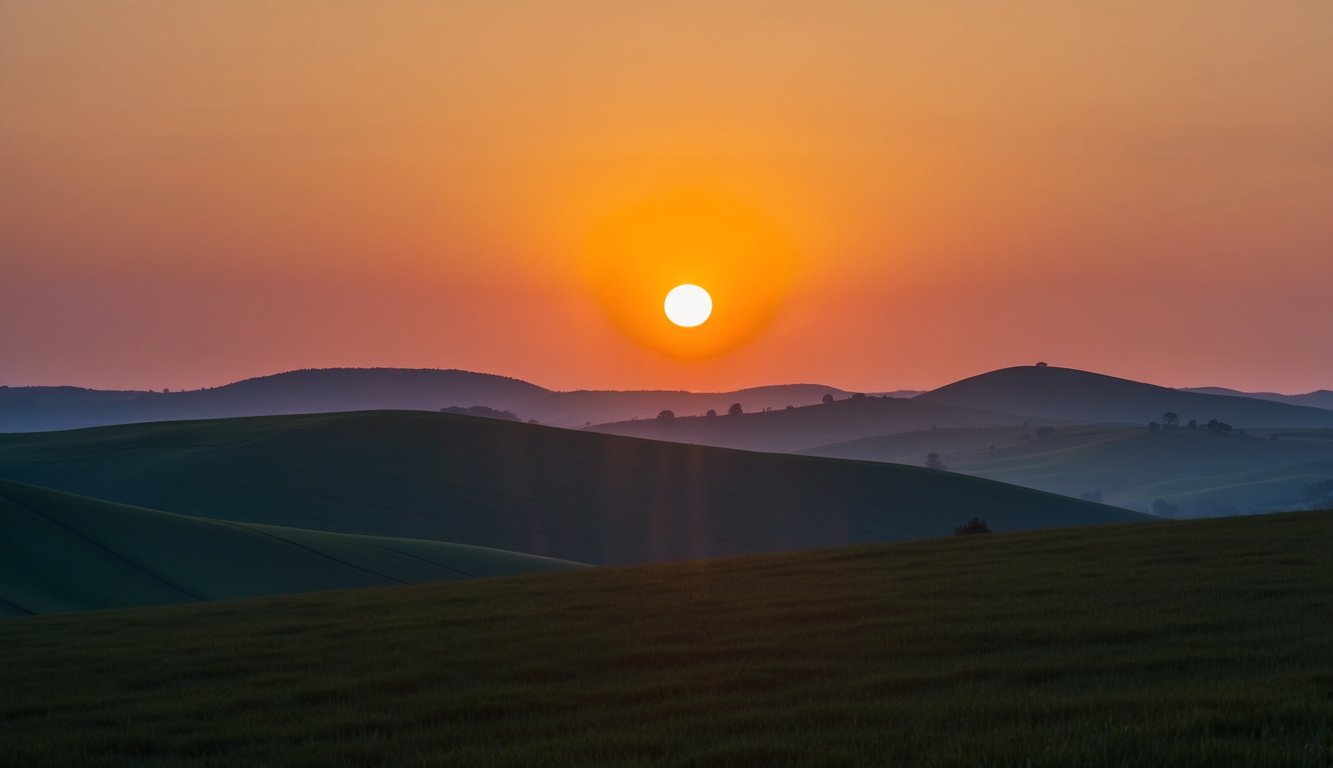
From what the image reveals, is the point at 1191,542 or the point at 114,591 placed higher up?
the point at 1191,542

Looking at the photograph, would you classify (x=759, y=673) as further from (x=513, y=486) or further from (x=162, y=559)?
(x=513, y=486)

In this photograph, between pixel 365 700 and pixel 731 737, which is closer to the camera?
pixel 731 737

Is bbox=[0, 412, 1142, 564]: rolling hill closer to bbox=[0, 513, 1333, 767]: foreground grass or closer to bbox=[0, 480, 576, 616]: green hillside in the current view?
bbox=[0, 480, 576, 616]: green hillside

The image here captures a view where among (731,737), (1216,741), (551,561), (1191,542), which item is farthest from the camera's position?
(551,561)

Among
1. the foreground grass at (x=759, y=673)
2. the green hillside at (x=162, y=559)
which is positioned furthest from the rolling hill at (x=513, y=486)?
the foreground grass at (x=759, y=673)

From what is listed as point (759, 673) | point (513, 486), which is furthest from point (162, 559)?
point (513, 486)

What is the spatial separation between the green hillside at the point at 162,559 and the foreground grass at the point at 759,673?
85.0 ft

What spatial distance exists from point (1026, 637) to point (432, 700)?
714cm

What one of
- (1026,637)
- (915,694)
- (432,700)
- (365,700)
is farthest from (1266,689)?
(365,700)

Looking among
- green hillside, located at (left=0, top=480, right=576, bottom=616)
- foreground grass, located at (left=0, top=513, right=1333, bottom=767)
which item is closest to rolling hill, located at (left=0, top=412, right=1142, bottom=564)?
green hillside, located at (left=0, top=480, right=576, bottom=616)

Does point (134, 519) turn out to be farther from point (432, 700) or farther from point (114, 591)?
point (432, 700)

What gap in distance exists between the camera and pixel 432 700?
13117 millimetres

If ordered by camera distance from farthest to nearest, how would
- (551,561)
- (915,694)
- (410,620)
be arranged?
1. (551,561)
2. (410,620)
3. (915,694)

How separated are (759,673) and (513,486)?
104005mm
